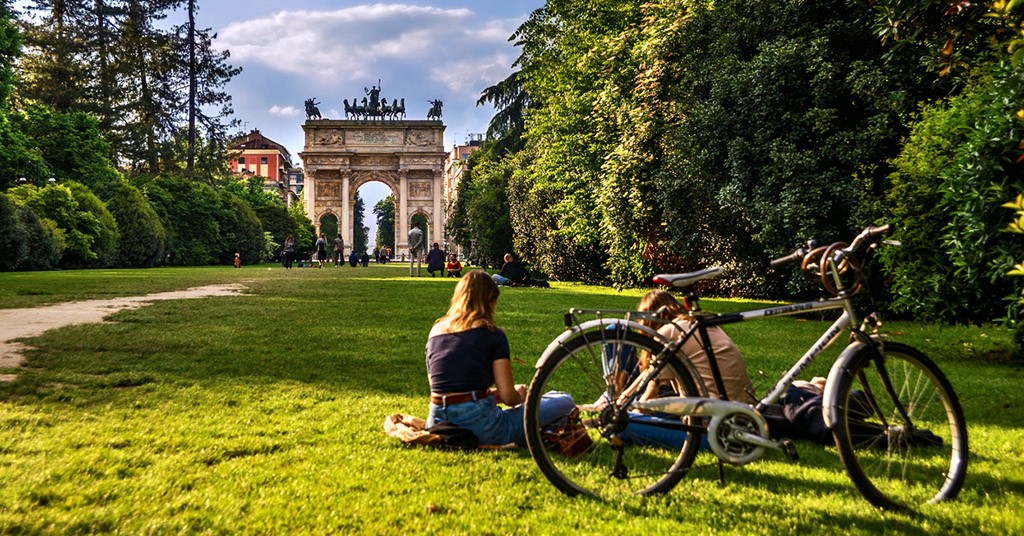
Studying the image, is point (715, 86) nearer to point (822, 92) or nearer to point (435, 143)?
point (822, 92)

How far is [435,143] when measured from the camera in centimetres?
8644

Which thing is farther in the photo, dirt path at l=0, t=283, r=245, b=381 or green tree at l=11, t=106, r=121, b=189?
green tree at l=11, t=106, r=121, b=189

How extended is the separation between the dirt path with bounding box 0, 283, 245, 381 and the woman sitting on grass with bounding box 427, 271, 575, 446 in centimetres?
410

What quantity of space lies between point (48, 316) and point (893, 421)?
11196mm

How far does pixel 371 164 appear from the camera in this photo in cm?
8594

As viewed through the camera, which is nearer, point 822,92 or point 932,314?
point 932,314

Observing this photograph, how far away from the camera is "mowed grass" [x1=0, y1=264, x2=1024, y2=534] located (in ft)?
10.3

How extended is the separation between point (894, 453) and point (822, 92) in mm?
10444

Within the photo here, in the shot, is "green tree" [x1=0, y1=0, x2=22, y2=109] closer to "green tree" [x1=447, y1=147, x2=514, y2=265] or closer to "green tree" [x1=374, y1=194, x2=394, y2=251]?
"green tree" [x1=447, y1=147, x2=514, y2=265]

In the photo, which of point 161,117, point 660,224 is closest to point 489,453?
point 660,224

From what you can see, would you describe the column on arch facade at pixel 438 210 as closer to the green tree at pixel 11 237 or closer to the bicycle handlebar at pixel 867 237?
the green tree at pixel 11 237

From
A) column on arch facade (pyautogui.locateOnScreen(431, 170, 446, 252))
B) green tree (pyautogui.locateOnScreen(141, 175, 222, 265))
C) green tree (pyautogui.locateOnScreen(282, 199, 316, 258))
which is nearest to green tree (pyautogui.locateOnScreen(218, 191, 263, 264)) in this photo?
green tree (pyautogui.locateOnScreen(141, 175, 222, 265))

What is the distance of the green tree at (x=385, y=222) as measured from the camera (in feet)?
525

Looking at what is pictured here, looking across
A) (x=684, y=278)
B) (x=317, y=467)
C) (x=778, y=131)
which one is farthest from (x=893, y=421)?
(x=778, y=131)
